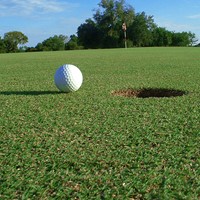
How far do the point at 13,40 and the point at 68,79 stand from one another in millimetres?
53487

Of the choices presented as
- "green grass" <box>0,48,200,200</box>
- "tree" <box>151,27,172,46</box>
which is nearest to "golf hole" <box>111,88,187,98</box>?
"green grass" <box>0,48,200,200</box>

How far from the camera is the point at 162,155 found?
234 centimetres

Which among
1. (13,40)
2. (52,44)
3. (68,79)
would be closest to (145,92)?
(68,79)

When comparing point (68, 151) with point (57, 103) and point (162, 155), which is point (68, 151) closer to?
point (162, 155)

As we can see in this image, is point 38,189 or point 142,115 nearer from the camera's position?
point 38,189

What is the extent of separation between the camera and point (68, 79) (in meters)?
4.76

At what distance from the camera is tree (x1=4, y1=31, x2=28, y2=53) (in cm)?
5150

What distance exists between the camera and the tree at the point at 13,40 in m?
51.5

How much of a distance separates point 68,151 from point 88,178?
497 mm

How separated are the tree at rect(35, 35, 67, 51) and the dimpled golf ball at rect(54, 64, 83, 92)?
1726 inches

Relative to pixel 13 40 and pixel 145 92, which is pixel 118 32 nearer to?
pixel 13 40

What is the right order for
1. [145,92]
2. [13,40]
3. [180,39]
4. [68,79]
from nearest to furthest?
[68,79] < [145,92] < [13,40] < [180,39]

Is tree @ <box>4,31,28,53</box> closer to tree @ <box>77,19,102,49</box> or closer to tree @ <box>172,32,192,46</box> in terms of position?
tree @ <box>77,19,102,49</box>

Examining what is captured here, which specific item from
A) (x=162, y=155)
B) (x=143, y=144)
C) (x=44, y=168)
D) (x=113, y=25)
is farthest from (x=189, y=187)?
(x=113, y=25)
